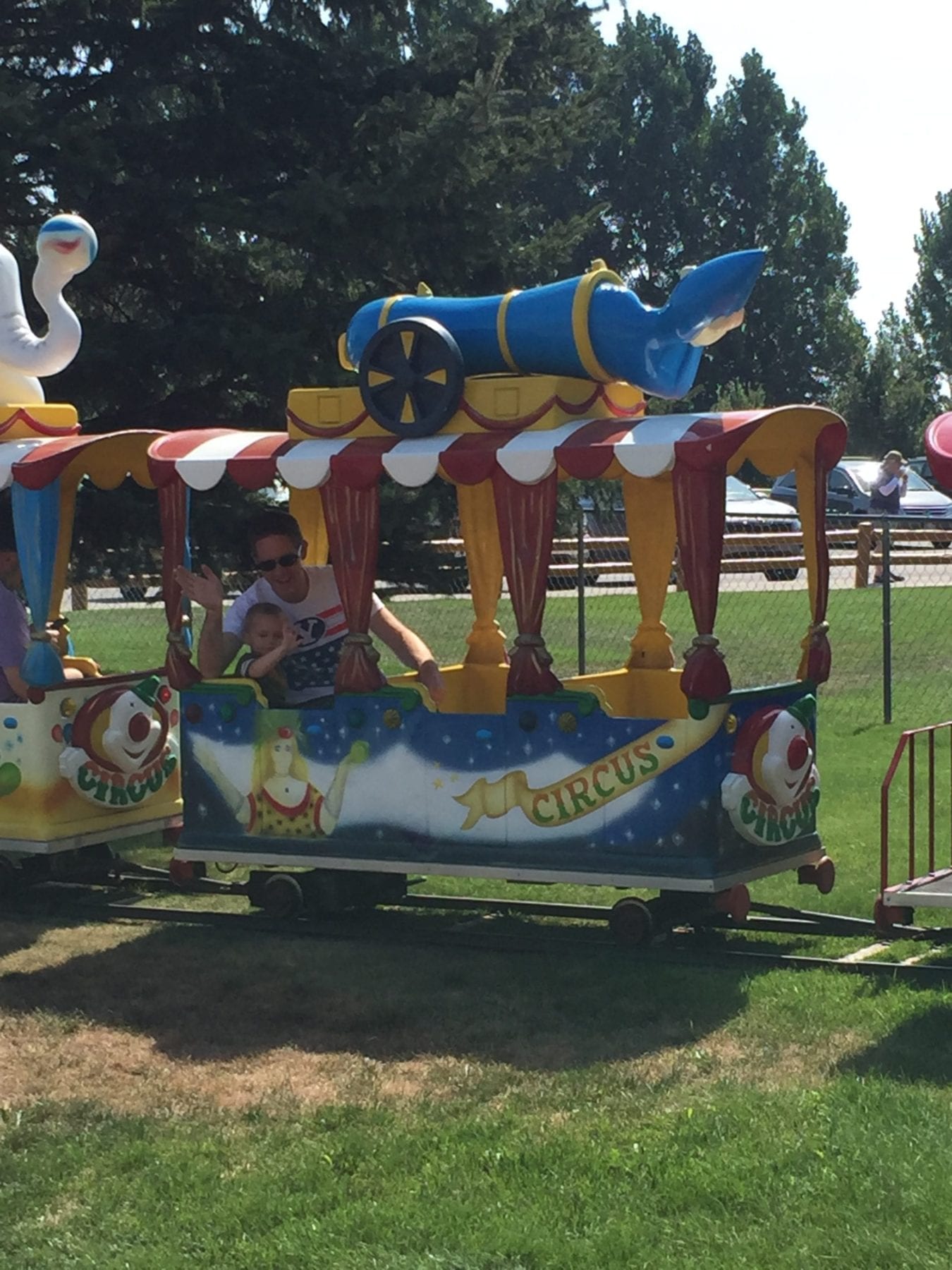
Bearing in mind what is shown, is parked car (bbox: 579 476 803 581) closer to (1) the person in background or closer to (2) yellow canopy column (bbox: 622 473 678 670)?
(1) the person in background

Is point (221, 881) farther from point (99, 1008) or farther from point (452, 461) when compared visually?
point (452, 461)

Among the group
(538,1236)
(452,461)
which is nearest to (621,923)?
(452,461)

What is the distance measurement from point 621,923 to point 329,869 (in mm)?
1473

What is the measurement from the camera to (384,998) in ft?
23.5

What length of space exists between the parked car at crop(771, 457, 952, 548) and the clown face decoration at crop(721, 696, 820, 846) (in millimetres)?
A: 20289

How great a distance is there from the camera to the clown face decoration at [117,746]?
8969 millimetres

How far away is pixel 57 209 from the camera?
11.7 meters

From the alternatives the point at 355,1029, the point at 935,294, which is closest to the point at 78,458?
the point at 355,1029

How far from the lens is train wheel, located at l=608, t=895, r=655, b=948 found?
7.70 meters

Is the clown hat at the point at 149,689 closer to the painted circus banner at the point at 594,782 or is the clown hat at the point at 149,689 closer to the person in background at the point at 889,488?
the painted circus banner at the point at 594,782

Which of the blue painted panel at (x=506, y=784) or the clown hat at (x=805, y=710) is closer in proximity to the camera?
the blue painted panel at (x=506, y=784)

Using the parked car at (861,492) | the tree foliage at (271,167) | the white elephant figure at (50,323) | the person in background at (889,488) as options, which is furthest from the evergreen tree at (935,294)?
the white elephant figure at (50,323)

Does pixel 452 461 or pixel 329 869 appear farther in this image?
pixel 329 869

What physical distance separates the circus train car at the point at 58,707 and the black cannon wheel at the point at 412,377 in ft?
4.34
